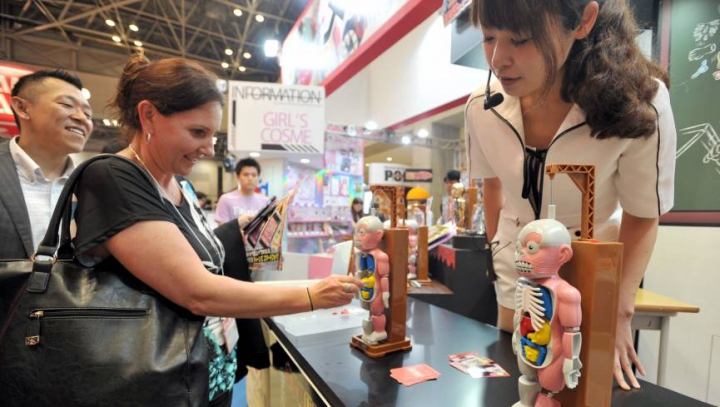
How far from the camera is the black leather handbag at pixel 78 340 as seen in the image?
25.9 inches

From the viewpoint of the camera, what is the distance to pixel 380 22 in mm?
3938

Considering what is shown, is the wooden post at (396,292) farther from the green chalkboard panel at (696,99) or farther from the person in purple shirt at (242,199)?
the person in purple shirt at (242,199)

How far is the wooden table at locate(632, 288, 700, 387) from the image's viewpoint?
4.99 feet

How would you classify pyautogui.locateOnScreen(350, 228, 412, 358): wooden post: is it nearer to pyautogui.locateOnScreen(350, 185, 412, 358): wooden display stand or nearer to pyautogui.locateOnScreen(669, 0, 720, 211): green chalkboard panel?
pyautogui.locateOnScreen(350, 185, 412, 358): wooden display stand

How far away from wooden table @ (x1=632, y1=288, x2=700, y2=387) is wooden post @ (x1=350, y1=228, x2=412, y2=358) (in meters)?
1.14

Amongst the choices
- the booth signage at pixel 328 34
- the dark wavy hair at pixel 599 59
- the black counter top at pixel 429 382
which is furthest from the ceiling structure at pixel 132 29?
the dark wavy hair at pixel 599 59

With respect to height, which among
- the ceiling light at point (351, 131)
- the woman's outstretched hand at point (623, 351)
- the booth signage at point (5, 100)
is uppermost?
the ceiling light at point (351, 131)

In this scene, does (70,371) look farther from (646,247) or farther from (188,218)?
(646,247)

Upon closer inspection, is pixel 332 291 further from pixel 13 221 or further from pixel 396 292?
pixel 13 221

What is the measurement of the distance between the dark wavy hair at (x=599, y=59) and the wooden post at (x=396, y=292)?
0.58m

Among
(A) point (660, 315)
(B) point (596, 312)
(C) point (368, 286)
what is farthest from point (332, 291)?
(A) point (660, 315)

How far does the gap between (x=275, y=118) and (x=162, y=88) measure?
3765 millimetres

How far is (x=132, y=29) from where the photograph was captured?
353 inches

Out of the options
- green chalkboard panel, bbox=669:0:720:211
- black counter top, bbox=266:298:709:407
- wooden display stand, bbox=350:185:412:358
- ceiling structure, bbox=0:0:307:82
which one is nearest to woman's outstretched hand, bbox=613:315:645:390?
black counter top, bbox=266:298:709:407
